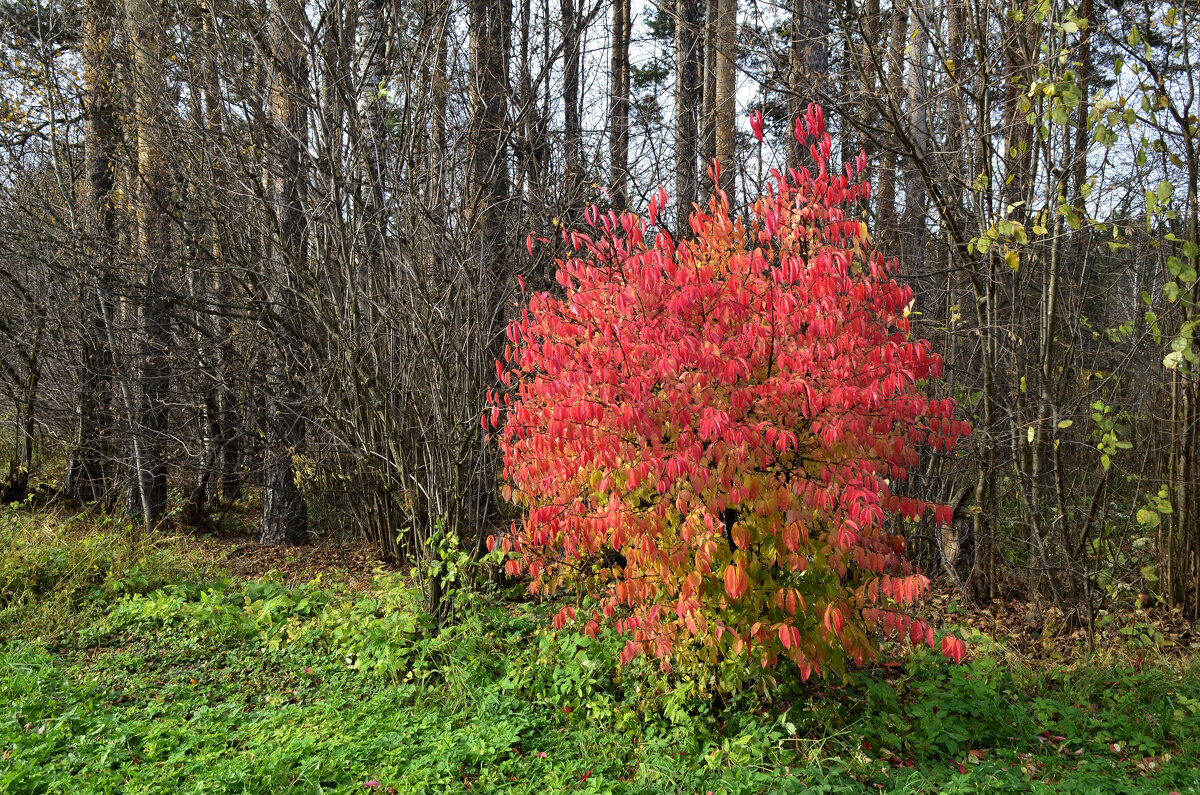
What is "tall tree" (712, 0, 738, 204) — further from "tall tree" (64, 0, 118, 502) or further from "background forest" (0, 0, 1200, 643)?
"tall tree" (64, 0, 118, 502)

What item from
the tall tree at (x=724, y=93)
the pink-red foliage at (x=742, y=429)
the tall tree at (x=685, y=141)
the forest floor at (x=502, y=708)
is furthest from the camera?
the tall tree at (x=724, y=93)

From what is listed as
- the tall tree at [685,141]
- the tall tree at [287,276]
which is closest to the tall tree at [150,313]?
the tall tree at [287,276]

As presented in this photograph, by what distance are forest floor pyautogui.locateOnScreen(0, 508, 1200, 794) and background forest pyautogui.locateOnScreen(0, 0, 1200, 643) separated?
1.93ft

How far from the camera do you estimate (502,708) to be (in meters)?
3.73

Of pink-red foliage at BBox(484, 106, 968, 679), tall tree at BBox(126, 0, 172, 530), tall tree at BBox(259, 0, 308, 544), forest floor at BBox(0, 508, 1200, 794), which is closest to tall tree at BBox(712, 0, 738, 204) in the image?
tall tree at BBox(259, 0, 308, 544)

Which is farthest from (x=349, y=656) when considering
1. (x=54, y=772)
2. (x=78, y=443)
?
(x=78, y=443)

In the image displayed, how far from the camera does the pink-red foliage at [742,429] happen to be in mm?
2971

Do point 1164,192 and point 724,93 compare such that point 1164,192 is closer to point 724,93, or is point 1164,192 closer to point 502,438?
point 502,438

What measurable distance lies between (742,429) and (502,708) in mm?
1929

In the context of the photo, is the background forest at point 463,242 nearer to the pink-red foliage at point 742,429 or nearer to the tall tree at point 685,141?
the tall tree at point 685,141

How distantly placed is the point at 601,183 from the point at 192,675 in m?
4.43

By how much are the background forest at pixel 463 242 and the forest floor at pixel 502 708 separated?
0.59m

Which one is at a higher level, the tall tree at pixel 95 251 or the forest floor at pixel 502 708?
the tall tree at pixel 95 251

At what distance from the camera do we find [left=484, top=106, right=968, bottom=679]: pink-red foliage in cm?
297
